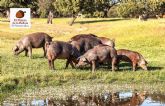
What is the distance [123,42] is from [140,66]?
1607cm

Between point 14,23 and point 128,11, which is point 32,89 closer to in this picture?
point 14,23

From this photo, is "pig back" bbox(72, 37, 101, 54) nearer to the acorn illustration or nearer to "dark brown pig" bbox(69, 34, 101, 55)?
"dark brown pig" bbox(69, 34, 101, 55)

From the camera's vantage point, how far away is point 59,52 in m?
23.0

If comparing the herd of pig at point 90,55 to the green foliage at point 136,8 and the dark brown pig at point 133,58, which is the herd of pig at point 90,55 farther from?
the green foliage at point 136,8

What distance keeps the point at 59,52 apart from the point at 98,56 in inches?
74.5

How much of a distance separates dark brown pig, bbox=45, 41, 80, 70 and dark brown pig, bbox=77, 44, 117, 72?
54 centimetres

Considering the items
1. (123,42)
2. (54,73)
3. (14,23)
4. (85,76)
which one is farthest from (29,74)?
(123,42)

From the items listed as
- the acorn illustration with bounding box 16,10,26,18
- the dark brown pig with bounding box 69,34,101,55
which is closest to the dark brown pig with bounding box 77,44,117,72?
the dark brown pig with bounding box 69,34,101,55

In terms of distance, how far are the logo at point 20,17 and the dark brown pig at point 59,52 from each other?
12.0 m

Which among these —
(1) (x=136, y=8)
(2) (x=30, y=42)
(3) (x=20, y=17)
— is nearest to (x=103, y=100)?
(2) (x=30, y=42)

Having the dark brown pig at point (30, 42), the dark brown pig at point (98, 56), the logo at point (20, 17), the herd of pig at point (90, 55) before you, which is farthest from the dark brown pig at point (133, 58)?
the logo at point (20, 17)

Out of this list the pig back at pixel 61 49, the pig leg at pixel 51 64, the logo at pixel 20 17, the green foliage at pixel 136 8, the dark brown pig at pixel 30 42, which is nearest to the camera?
the pig back at pixel 61 49

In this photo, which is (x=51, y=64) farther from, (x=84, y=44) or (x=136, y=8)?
(x=136, y=8)

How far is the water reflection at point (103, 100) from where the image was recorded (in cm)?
1664
